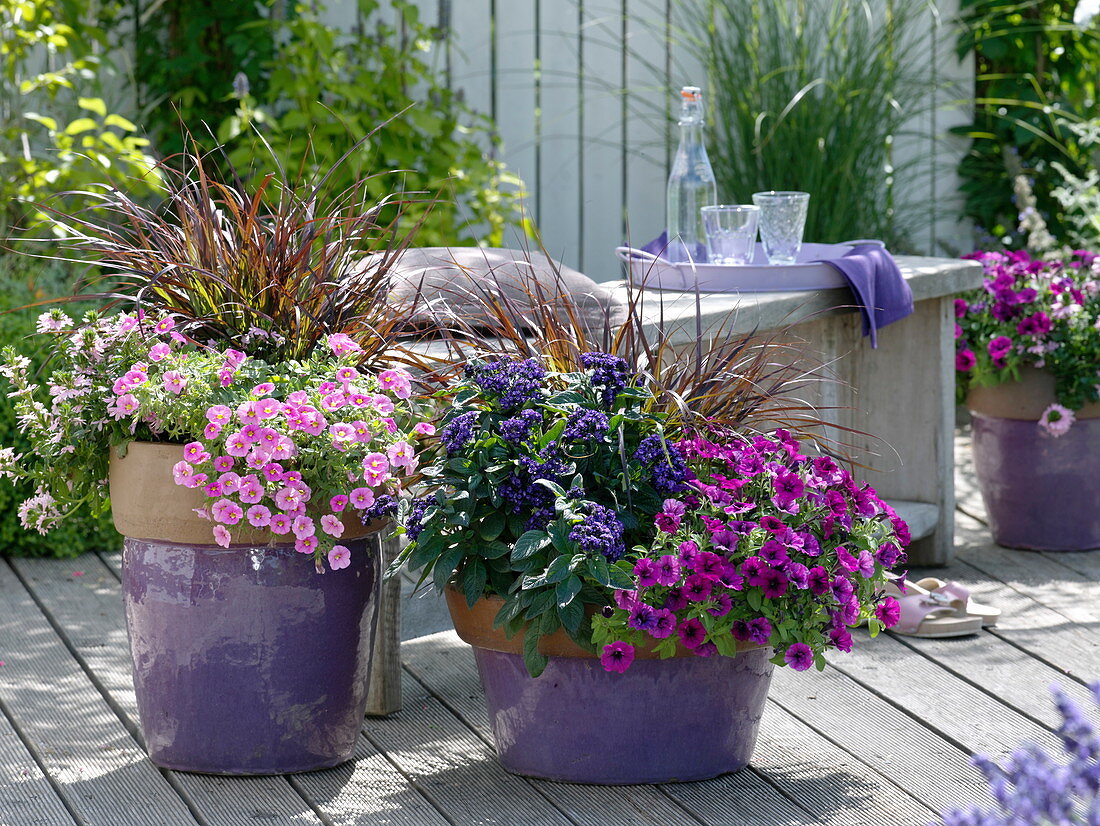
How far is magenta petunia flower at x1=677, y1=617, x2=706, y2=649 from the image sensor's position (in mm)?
2004

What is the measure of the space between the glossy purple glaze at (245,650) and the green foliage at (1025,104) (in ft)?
11.9

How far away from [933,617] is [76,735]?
66.8 inches

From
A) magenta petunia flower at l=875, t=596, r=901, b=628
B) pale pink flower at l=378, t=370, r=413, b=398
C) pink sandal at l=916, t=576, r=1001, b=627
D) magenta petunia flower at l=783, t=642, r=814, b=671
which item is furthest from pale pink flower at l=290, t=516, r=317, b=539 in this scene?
pink sandal at l=916, t=576, r=1001, b=627

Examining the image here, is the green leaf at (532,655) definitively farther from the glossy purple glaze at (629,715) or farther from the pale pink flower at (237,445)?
the pale pink flower at (237,445)

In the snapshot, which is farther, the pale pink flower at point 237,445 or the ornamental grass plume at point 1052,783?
the pale pink flower at point 237,445

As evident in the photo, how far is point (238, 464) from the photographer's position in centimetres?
206

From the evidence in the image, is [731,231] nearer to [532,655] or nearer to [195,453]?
[532,655]

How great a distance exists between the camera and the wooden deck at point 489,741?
213 cm

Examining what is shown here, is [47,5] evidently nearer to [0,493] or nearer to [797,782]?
[0,493]

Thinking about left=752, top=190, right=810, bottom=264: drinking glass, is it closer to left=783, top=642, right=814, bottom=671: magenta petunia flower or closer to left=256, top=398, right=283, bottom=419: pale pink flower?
left=783, top=642, right=814, bottom=671: magenta petunia flower

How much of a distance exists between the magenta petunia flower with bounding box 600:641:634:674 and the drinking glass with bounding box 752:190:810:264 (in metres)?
1.37

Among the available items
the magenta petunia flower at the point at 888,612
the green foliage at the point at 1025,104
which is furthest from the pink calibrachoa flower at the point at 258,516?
the green foliage at the point at 1025,104

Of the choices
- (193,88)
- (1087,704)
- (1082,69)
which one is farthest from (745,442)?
(1082,69)

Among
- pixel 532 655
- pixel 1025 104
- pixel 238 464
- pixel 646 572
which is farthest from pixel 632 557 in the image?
pixel 1025 104
